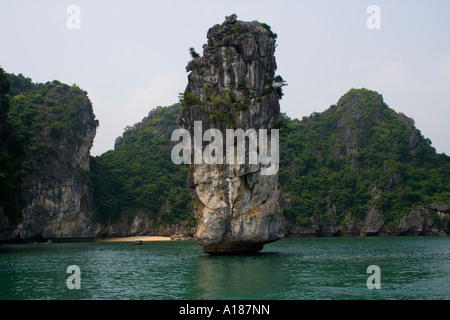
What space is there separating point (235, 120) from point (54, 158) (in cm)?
4072

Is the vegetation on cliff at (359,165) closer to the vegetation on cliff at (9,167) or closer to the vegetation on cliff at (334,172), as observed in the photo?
the vegetation on cliff at (334,172)

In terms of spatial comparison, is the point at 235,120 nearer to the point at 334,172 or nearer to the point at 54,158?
the point at 54,158

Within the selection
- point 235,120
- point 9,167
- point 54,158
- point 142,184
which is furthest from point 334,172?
point 9,167

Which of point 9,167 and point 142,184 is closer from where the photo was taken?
point 9,167

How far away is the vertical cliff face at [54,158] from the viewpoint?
62.8 m

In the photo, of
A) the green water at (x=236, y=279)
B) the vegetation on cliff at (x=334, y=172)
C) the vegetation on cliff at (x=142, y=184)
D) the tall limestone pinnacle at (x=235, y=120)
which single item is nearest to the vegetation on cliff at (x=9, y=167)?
the green water at (x=236, y=279)

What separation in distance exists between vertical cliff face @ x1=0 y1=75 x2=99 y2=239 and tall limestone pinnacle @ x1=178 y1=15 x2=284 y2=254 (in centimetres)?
3319

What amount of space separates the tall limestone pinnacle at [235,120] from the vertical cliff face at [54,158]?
33191 mm

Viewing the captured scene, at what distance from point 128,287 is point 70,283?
3150 millimetres

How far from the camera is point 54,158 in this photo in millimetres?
66438

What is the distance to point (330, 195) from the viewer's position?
83.1 m
